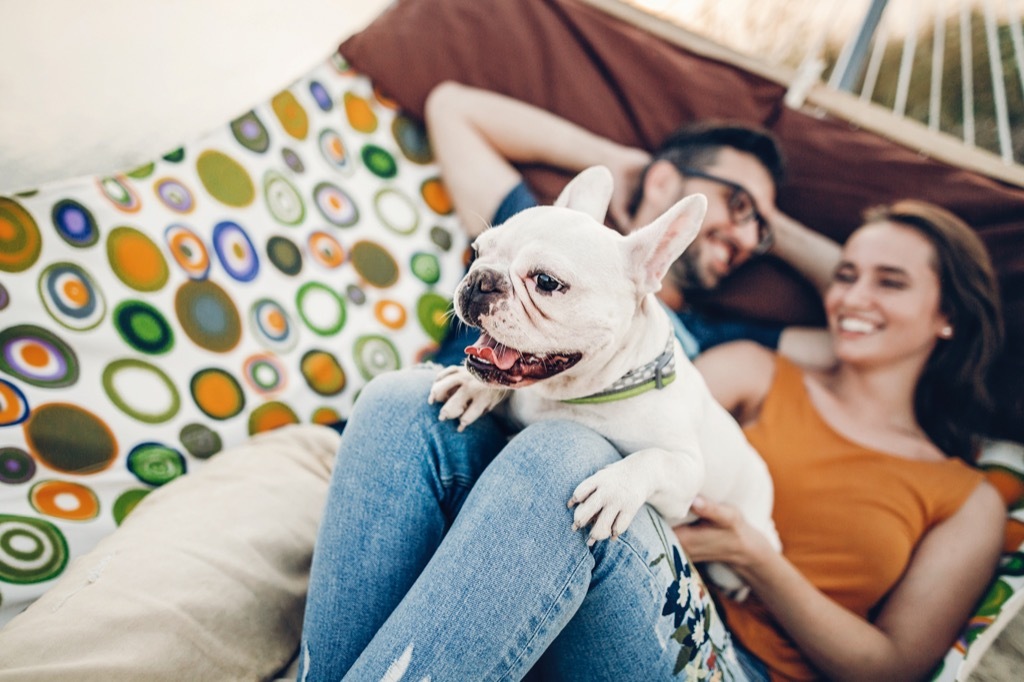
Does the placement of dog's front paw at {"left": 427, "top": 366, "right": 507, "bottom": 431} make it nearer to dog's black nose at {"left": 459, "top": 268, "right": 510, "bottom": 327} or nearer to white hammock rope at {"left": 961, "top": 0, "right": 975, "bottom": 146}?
dog's black nose at {"left": 459, "top": 268, "right": 510, "bottom": 327}

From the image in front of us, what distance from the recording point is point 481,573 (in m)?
0.72

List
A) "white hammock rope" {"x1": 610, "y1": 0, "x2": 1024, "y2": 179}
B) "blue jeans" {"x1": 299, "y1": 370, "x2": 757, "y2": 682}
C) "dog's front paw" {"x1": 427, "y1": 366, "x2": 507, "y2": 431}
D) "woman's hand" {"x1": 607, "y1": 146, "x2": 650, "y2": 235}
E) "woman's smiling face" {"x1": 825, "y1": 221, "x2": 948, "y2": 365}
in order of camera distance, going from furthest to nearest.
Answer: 1. "white hammock rope" {"x1": 610, "y1": 0, "x2": 1024, "y2": 179}
2. "woman's hand" {"x1": 607, "y1": 146, "x2": 650, "y2": 235}
3. "woman's smiling face" {"x1": 825, "y1": 221, "x2": 948, "y2": 365}
4. "dog's front paw" {"x1": 427, "y1": 366, "x2": 507, "y2": 431}
5. "blue jeans" {"x1": 299, "y1": 370, "x2": 757, "y2": 682}

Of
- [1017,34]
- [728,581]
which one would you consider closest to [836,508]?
[728,581]

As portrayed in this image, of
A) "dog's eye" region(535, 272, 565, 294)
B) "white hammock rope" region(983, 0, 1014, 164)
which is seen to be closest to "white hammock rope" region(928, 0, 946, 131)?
"white hammock rope" region(983, 0, 1014, 164)

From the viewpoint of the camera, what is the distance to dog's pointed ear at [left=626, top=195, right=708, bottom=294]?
75 centimetres

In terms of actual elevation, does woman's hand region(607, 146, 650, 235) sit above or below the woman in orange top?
above

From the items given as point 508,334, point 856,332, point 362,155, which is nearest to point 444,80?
point 362,155

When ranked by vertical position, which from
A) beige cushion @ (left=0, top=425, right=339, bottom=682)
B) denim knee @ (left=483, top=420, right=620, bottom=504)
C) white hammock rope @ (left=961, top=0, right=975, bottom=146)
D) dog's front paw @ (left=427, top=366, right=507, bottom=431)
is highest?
white hammock rope @ (left=961, top=0, right=975, bottom=146)

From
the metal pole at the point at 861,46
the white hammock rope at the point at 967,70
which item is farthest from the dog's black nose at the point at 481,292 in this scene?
the white hammock rope at the point at 967,70

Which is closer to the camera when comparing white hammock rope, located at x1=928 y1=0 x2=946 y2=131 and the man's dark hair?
the man's dark hair

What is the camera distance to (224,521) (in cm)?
97

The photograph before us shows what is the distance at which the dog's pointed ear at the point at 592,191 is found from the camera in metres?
0.95

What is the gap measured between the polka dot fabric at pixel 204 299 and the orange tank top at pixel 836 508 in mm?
880

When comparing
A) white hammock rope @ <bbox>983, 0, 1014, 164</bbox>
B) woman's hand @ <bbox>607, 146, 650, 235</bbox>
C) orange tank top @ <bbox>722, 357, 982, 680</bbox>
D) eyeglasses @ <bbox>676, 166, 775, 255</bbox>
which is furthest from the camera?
white hammock rope @ <bbox>983, 0, 1014, 164</bbox>
